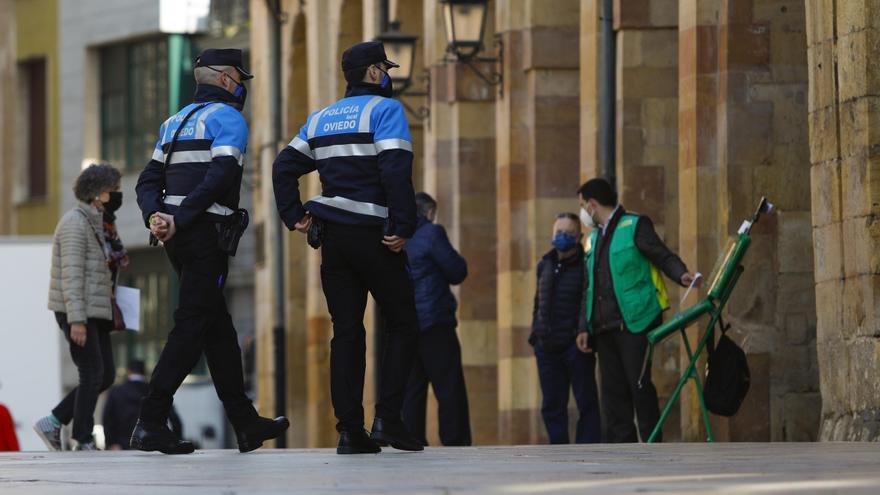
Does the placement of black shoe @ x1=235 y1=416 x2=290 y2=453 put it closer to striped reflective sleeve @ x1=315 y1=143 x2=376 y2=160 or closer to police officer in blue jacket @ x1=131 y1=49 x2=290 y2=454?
police officer in blue jacket @ x1=131 y1=49 x2=290 y2=454

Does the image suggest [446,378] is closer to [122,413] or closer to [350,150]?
[122,413]

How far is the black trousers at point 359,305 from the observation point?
13367 mm

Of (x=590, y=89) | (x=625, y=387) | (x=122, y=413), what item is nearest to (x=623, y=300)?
(x=625, y=387)

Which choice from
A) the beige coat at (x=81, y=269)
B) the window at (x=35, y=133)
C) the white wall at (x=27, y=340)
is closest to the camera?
the beige coat at (x=81, y=269)

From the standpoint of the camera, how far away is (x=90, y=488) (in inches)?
407

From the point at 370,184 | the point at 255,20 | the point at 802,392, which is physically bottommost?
the point at 802,392

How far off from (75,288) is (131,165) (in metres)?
30.3

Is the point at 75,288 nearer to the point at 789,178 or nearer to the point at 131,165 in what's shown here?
the point at 789,178

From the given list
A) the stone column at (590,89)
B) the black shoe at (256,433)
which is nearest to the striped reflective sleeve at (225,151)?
the black shoe at (256,433)

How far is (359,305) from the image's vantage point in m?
13.5

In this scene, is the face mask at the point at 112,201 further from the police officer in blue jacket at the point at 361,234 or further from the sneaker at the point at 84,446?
the police officer in blue jacket at the point at 361,234

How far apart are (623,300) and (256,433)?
13.7 ft

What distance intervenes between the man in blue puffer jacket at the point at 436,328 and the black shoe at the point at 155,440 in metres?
5.47

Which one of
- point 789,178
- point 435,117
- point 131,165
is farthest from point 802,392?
point 131,165
